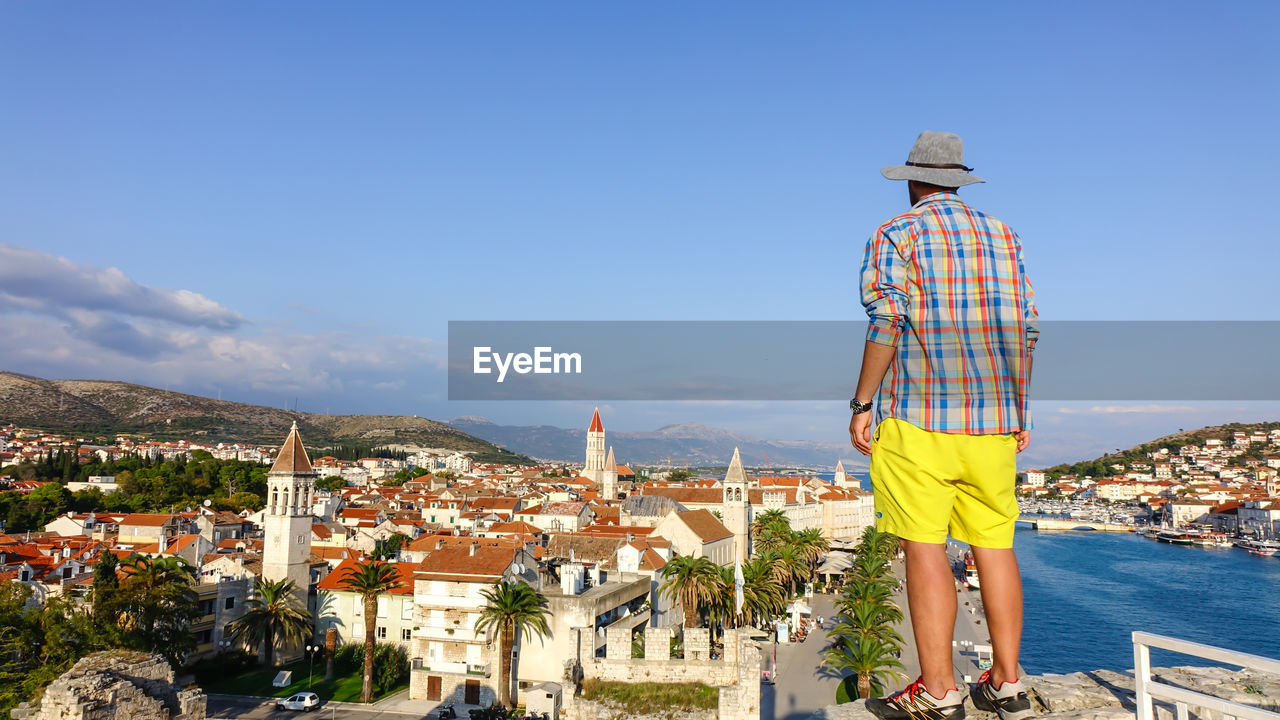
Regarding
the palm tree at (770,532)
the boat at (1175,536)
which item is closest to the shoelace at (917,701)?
the palm tree at (770,532)

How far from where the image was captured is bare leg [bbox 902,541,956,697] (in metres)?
3.69

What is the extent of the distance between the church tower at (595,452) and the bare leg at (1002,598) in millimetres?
117833

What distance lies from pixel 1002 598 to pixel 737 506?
53.3 meters

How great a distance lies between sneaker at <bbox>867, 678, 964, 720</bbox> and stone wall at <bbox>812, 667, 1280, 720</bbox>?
0.62ft

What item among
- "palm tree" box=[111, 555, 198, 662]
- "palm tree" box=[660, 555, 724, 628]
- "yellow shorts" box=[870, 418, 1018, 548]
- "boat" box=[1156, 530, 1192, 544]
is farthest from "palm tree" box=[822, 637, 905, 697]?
"boat" box=[1156, 530, 1192, 544]

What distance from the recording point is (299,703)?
33875 mm

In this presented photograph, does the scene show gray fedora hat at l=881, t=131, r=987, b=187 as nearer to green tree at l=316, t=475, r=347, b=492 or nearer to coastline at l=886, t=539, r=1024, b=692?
coastline at l=886, t=539, r=1024, b=692

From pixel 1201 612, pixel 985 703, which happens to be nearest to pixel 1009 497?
pixel 985 703

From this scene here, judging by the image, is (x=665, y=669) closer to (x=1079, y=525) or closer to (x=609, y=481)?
(x=609, y=481)

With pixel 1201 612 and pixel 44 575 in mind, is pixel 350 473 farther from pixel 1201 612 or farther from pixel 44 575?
pixel 1201 612

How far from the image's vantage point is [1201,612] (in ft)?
199

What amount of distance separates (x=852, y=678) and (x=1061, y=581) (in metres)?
52.5

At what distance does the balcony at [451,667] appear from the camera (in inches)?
1373

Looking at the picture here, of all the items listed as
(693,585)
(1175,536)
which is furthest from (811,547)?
A: (1175,536)
